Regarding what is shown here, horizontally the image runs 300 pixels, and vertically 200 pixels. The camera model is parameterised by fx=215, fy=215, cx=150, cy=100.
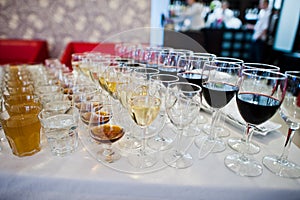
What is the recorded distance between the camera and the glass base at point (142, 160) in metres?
0.61

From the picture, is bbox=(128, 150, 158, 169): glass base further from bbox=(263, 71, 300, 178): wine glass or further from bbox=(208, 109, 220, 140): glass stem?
bbox=(263, 71, 300, 178): wine glass

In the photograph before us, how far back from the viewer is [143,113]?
23.6 inches

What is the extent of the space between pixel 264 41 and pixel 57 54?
14.6 feet

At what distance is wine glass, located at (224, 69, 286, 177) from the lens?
590mm

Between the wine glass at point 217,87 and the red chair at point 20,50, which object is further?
the red chair at point 20,50

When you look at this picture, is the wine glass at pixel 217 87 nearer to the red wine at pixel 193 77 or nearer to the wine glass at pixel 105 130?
the red wine at pixel 193 77

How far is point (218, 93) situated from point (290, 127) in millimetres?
228

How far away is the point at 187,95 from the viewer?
61cm

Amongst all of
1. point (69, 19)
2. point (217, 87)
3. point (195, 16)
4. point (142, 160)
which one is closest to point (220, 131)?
point (217, 87)

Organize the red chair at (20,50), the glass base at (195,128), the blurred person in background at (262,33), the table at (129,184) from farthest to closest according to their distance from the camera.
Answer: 1. the blurred person in background at (262,33)
2. the red chair at (20,50)
3. the glass base at (195,128)
4. the table at (129,184)

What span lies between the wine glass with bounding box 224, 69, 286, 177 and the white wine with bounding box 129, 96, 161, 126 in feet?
0.81

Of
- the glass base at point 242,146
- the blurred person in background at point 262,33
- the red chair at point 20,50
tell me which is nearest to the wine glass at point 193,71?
Answer: the glass base at point 242,146

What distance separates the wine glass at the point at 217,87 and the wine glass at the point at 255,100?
43mm

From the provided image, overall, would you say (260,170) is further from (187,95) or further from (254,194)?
(187,95)
